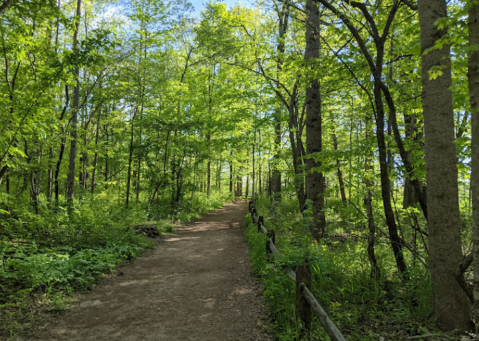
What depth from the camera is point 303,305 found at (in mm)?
3617

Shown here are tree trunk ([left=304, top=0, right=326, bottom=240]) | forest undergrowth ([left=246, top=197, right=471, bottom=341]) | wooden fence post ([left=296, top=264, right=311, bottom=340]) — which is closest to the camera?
forest undergrowth ([left=246, top=197, right=471, bottom=341])

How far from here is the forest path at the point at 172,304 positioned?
4.02 m

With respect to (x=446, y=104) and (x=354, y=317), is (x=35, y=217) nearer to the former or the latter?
(x=354, y=317)

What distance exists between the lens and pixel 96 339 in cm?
385

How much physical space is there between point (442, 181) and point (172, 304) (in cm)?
469

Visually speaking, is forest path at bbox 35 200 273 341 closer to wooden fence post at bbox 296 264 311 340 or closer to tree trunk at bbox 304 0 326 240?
wooden fence post at bbox 296 264 311 340

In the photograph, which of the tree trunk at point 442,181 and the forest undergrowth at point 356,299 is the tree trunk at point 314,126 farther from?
the tree trunk at point 442,181

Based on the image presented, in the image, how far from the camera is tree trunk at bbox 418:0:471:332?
3.33 m

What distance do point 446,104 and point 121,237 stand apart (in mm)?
8283

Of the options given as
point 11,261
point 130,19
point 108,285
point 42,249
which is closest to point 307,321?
point 108,285

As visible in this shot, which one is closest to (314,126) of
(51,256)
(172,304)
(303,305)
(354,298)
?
(354,298)

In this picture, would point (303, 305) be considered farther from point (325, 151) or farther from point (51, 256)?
point (51, 256)

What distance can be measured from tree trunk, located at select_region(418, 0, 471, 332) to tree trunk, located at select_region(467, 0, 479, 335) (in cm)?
127

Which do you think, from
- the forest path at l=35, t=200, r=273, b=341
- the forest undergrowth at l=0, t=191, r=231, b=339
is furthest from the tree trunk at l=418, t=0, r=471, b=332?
the forest undergrowth at l=0, t=191, r=231, b=339
